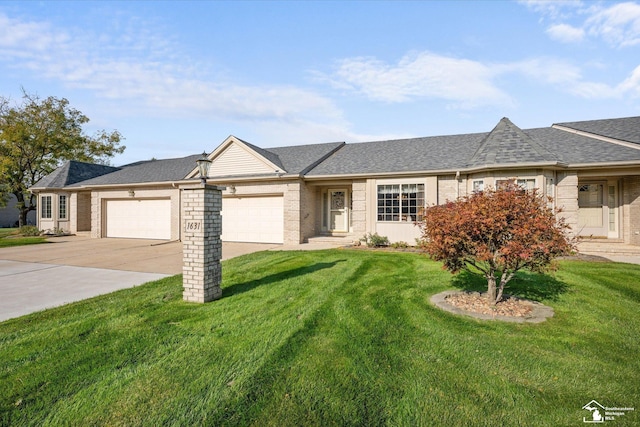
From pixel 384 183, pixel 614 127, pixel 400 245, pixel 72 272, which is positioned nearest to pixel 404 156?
pixel 384 183

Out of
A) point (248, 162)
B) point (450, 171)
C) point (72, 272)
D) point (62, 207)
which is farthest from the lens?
point (62, 207)

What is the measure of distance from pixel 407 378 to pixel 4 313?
6.70 metres

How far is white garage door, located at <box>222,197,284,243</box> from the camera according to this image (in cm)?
1514

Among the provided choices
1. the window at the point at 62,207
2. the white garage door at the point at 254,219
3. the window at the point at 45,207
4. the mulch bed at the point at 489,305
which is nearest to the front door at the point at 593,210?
the mulch bed at the point at 489,305

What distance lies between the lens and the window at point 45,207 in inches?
823

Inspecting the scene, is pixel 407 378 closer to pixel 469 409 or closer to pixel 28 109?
pixel 469 409

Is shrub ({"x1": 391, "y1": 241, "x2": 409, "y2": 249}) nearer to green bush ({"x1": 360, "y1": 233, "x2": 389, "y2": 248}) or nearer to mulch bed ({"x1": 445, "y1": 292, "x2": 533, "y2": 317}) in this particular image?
green bush ({"x1": 360, "y1": 233, "x2": 389, "y2": 248})

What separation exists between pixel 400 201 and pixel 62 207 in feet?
73.9

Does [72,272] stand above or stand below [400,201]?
below

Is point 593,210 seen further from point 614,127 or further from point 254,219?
point 254,219

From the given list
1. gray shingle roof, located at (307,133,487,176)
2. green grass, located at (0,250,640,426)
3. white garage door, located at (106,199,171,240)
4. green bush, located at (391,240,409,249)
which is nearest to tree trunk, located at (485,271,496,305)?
green grass, located at (0,250,640,426)

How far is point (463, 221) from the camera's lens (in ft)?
15.8

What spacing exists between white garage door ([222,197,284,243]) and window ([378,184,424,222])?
4.94m

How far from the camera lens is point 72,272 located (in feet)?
28.0
